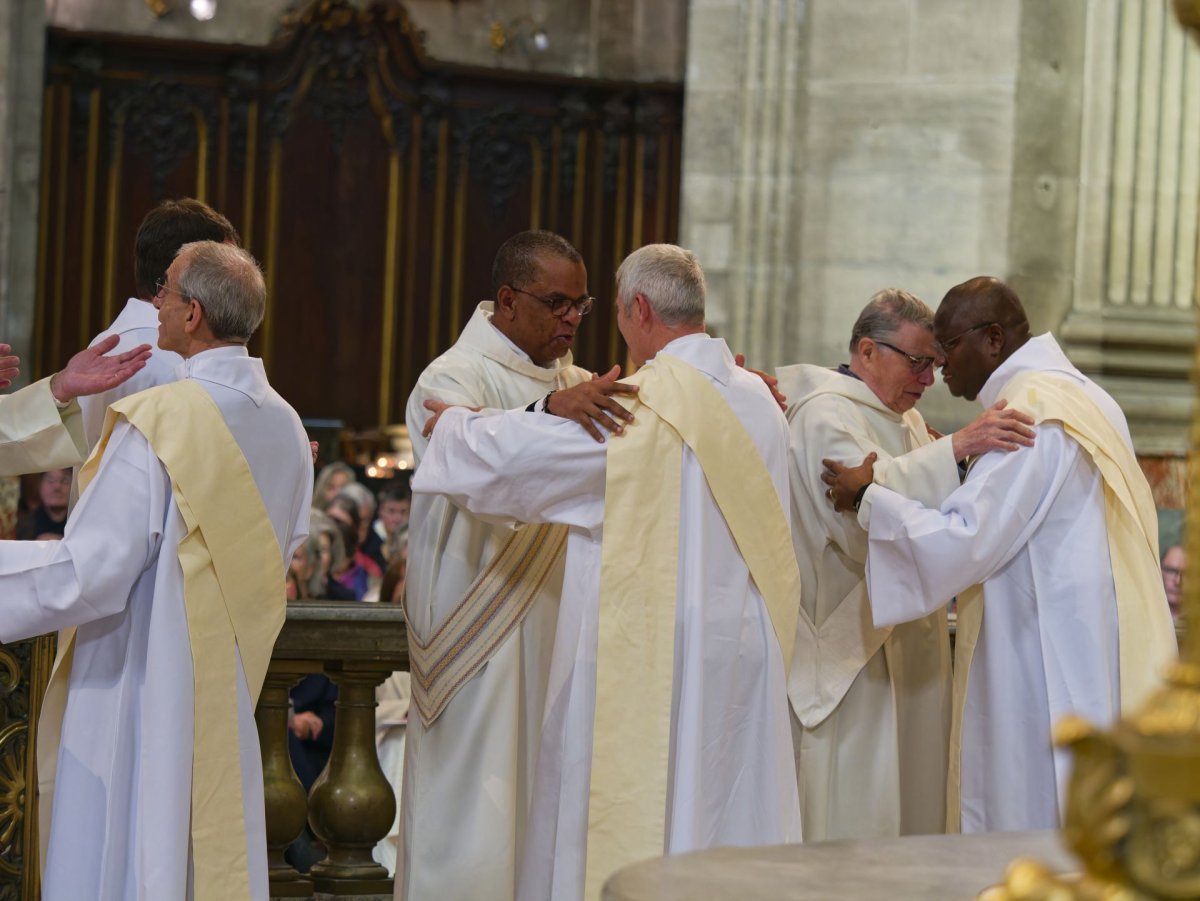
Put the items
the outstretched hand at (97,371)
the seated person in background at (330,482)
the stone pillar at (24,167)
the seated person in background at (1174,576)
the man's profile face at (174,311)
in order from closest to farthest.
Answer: the man's profile face at (174,311), the outstretched hand at (97,371), the seated person in background at (1174,576), the seated person in background at (330,482), the stone pillar at (24,167)

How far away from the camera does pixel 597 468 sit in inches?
160

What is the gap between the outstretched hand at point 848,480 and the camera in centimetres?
452

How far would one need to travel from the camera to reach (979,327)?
15.1 ft

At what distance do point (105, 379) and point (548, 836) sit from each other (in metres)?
1.37

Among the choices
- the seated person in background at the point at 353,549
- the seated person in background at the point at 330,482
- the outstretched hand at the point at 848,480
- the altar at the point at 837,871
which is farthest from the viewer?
the seated person in background at the point at 330,482

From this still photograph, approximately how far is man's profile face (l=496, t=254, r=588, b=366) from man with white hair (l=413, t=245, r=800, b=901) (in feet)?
1.18

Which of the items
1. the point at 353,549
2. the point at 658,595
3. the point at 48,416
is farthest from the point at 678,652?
the point at 353,549

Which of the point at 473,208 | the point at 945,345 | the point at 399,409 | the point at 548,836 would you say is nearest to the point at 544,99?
the point at 473,208

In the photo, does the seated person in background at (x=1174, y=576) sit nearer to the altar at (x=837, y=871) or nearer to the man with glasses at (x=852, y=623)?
the man with glasses at (x=852, y=623)

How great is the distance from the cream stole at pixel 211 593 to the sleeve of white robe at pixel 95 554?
0.15ft

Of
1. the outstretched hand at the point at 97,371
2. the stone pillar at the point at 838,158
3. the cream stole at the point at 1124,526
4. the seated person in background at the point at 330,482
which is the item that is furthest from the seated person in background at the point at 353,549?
the cream stole at the point at 1124,526

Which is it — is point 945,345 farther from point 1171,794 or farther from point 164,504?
point 1171,794

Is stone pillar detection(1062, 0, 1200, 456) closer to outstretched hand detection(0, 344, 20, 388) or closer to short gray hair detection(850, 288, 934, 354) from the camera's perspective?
short gray hair detection(850, 288, 934, 354)

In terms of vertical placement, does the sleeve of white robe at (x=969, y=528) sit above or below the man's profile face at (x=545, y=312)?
below
